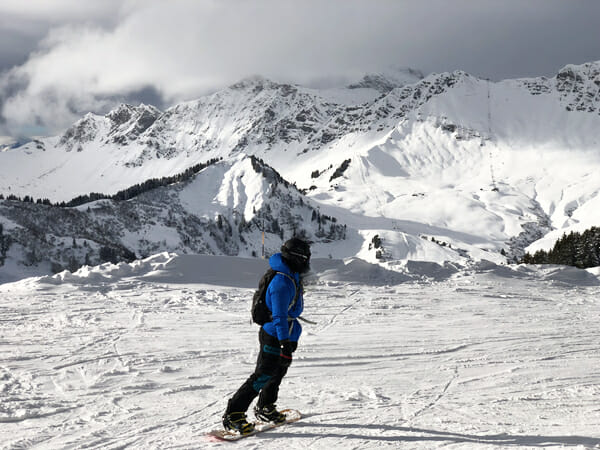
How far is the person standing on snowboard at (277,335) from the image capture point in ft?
17.8

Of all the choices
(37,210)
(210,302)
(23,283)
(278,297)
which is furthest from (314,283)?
(37,210)

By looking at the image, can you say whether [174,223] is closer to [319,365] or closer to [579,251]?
[579,251]

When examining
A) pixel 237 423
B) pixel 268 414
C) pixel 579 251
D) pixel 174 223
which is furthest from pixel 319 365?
pixel 174 223

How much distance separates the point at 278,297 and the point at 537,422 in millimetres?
3776

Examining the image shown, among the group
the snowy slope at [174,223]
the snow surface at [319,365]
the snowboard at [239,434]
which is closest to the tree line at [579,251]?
the snow surface at [319,365]

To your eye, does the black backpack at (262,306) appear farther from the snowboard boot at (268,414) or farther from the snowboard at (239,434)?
the snowboard at (239,434)

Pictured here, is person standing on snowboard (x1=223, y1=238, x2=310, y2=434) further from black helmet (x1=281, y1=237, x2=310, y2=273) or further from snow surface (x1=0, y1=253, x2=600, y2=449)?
snow surface (x1=0, y1=253, x2=600, y2=449)

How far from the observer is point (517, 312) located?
49.5 feet

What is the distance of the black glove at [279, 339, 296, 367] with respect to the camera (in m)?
5.43

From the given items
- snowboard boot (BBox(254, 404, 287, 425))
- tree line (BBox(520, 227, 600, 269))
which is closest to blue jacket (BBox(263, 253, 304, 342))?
snowboard boot (BBox(254, 404, 287, 425))

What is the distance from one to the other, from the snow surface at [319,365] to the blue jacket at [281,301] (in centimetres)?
52

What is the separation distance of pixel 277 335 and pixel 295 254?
3.09 feet

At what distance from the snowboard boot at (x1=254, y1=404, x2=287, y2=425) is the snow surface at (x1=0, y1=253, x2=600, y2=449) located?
0.20 meters

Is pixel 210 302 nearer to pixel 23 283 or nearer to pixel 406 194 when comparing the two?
pixel 23 283
